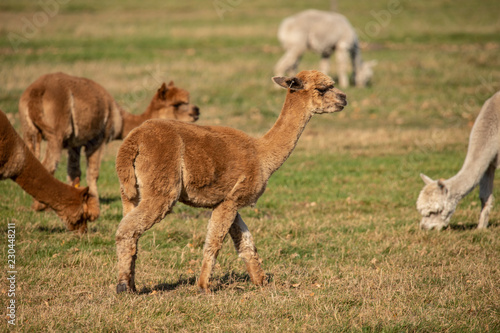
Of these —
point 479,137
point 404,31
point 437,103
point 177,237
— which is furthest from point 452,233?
point 404,31

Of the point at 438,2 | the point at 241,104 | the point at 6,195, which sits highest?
the point at 438,2

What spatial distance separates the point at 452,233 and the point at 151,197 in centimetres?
526

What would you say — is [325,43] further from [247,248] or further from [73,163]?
[247,248]

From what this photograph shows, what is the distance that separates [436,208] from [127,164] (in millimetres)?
5229

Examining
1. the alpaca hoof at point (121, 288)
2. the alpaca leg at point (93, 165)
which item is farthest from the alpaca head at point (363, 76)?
the alpaca hoof at point (121, 288)

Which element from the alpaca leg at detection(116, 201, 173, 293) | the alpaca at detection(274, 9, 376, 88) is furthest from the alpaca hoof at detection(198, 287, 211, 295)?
the alpaca at detection(274, 9, 376, 88)

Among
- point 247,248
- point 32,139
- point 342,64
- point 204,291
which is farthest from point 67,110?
point 342,64

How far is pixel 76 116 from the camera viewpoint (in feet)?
33.1

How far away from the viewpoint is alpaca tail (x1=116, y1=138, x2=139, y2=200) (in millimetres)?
6035

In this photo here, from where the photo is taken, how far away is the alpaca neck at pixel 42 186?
26.4 feet

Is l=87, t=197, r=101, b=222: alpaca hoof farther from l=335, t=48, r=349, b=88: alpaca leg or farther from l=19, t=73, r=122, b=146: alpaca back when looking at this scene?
l=335, t=48, r=349, b=88: alpaca leg

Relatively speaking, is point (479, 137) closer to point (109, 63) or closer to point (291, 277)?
point (291, 277)

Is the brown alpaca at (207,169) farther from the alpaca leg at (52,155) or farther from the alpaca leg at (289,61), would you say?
the alpaca leg at (289,61)

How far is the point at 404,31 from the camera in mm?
39312
